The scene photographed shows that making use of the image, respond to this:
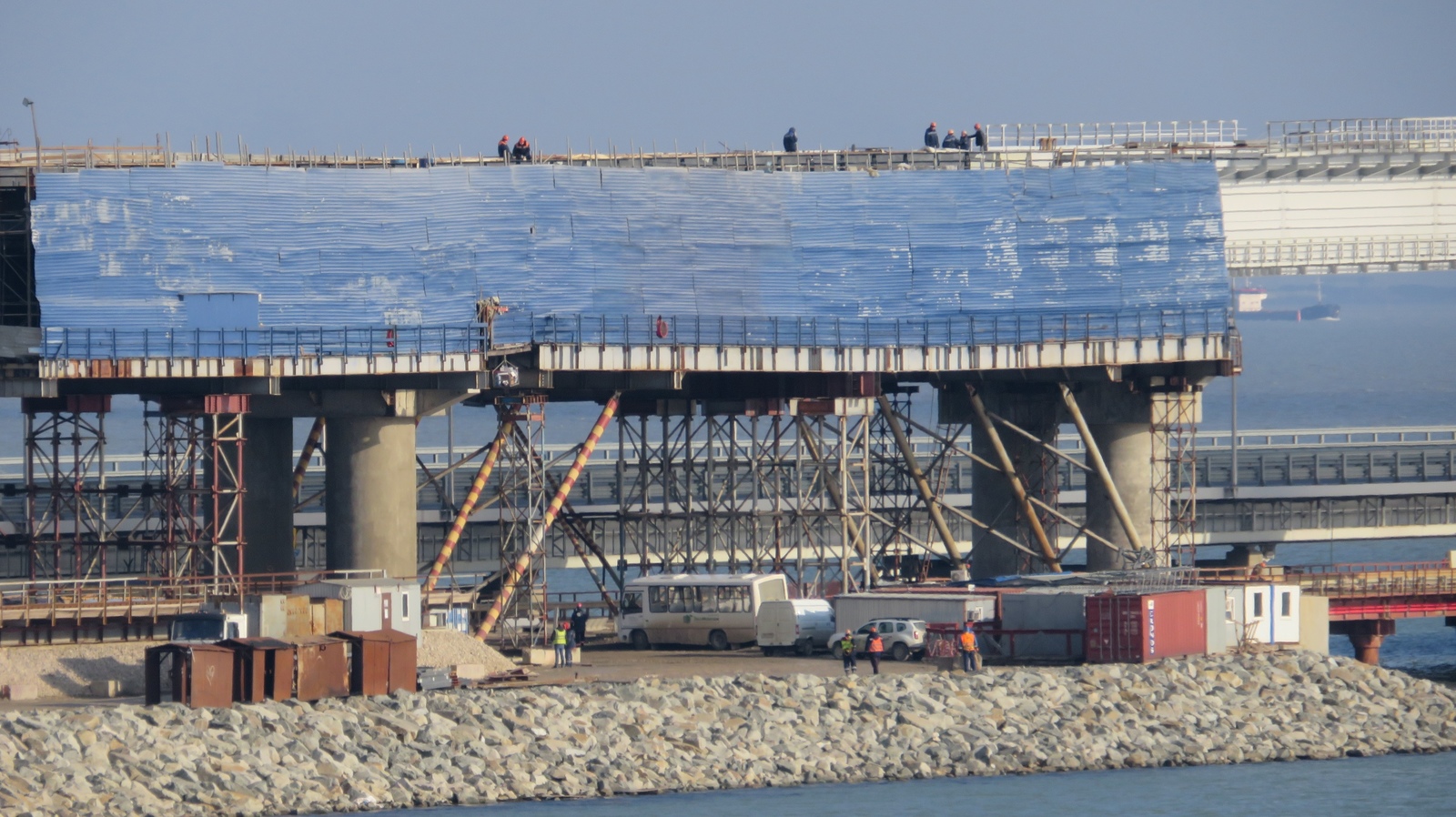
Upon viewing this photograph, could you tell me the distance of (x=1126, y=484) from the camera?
298 feet

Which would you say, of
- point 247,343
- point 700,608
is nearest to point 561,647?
point 700,608

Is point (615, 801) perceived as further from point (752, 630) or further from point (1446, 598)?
point (1446, 598)

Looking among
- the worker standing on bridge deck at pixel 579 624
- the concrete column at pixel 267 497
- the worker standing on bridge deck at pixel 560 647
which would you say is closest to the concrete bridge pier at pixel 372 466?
the concrete column at pixel 267 497

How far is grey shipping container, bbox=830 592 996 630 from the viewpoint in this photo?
72000mm

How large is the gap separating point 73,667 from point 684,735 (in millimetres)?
16859

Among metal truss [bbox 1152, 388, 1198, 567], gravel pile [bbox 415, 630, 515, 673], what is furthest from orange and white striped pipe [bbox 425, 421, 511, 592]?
metal truss [bbox 1152, 388, 1198, 567]

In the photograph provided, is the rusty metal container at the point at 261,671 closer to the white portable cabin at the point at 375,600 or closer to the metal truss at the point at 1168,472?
the white portable cabin at the point at 375,600

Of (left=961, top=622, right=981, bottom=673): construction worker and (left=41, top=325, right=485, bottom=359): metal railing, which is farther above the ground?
(left=41, top=325, right=485, bottom=359): metal railing

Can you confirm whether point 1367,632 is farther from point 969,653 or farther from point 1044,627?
point 969,653

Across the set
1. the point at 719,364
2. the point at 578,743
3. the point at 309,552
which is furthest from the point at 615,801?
the point at 309,552

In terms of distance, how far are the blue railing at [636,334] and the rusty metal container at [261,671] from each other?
1704 centimetres

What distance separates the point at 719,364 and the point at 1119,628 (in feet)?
56.4

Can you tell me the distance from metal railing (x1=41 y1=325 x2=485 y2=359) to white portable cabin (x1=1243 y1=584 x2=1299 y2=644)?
995 inches

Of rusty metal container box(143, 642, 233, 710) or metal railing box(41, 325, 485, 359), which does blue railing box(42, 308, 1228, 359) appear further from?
rusty metal container box(143, 642, 233, 710)
